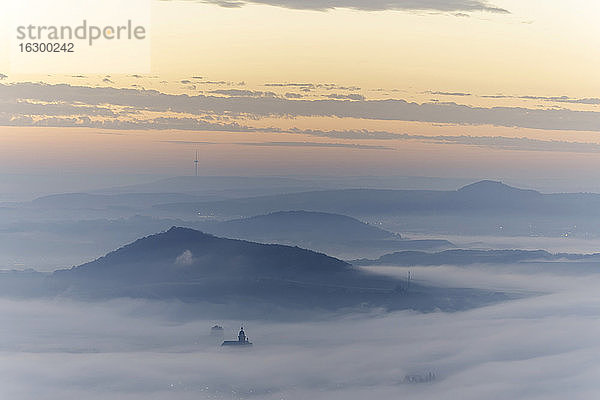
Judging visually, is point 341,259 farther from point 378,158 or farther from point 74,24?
point 74,24

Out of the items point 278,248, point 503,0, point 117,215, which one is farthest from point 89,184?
point 503,0

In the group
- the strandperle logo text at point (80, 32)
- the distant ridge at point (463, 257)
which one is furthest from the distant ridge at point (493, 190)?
the strandperle logo text at point (80, 32)

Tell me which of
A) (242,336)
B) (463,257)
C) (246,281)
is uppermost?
(463,257)

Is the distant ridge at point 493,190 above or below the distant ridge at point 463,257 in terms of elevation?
above

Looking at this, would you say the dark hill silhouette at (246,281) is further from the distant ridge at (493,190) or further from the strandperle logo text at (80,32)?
the strandperle logo text at (80,32)

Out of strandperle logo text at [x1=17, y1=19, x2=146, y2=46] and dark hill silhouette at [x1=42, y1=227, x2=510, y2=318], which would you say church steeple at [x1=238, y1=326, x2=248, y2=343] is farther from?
strandperle logo text at [x1=17, y1=19, x2=146, y2=46]

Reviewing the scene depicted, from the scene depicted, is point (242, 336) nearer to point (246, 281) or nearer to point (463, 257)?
point (246, 281)

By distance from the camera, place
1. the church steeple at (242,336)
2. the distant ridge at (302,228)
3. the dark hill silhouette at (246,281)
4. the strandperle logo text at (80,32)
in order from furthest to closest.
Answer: the dark hill silhouette at (246,281)
the church steeple at (242,336)
the distant ridge at (302,228)
the strandperle logo text at (80,32)

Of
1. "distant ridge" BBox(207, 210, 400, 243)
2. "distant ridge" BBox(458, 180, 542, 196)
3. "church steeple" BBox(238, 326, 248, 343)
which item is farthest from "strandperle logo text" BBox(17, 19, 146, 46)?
"distant ridge" BBox(458, 180, 542, 196)

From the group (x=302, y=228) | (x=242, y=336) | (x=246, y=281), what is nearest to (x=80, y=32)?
(x=302, y=228)
